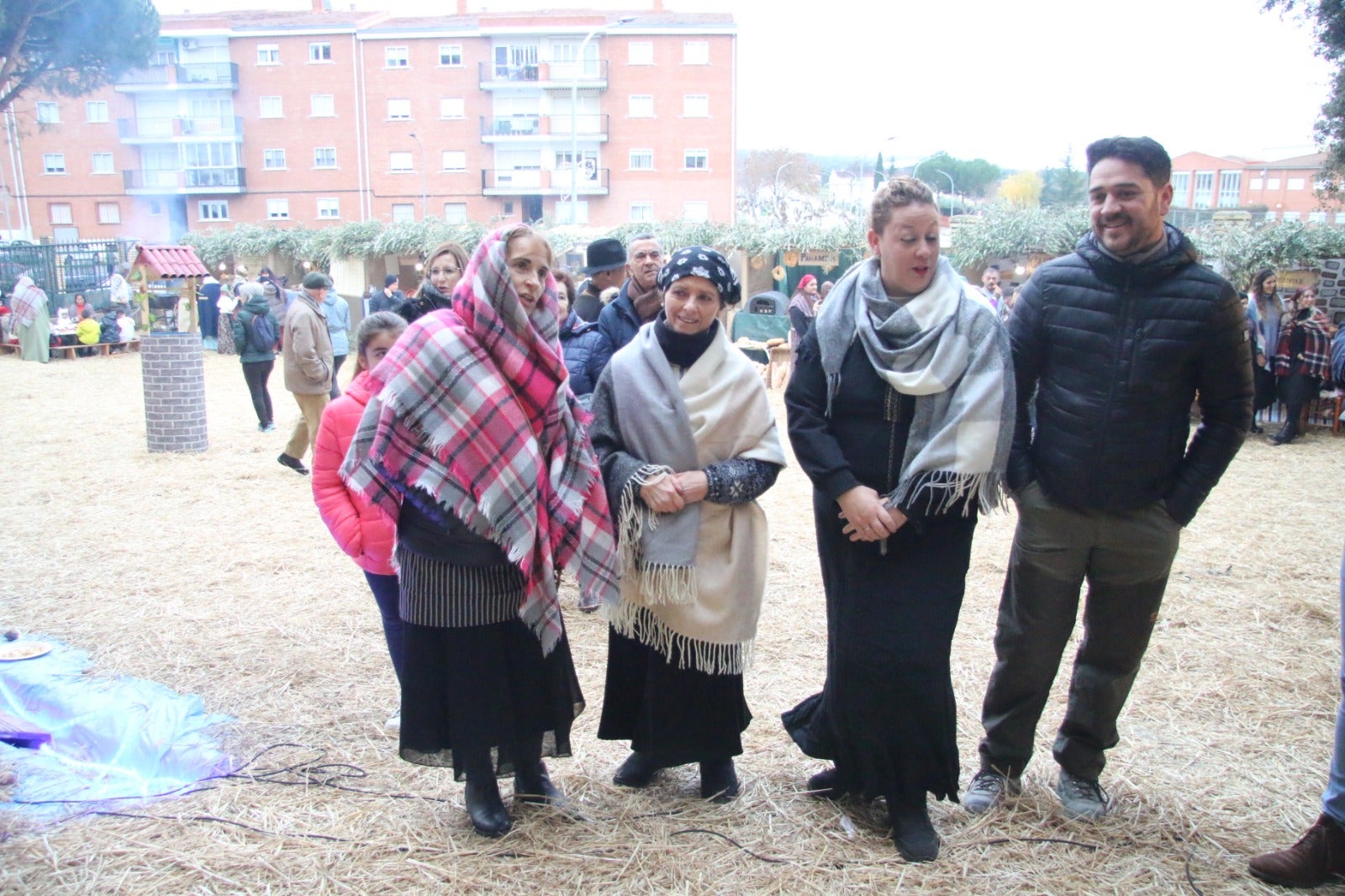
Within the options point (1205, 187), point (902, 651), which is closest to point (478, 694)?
point (902, 651)

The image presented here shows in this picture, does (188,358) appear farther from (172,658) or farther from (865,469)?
(865,469)

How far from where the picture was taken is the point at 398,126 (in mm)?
43344

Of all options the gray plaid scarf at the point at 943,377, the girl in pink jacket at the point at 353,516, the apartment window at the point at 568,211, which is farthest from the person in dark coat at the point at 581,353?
the apartment window at the point at 568,211

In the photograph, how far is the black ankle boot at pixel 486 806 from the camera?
280 centimetres

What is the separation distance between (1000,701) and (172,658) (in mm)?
3849

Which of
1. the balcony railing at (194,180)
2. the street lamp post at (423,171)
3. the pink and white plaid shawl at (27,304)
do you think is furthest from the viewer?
the balcony railing at (194,180)

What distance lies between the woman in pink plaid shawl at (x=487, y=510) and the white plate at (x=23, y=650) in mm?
2839

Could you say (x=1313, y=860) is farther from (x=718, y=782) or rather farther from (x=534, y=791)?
(x=534, y=791)

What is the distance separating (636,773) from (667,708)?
1.20 ft

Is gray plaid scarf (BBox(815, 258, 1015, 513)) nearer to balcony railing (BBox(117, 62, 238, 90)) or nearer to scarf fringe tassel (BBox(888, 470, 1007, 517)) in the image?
scarf fringe tassel (BBox(888, 470, 1007, 517))

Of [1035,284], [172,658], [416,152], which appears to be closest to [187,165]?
[416,152]

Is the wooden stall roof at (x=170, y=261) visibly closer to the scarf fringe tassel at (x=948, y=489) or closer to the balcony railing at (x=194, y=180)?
the scarf fringe tassel at (x=948, y=489)

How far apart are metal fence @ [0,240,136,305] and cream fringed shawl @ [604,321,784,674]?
24858 mm

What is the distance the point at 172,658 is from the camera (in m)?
4.57
